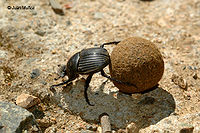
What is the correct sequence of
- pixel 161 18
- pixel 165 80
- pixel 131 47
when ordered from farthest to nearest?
pixel 161 18 < pixel 165 80 < pixel 131 47

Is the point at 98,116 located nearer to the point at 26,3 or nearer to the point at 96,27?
the point at 96,27

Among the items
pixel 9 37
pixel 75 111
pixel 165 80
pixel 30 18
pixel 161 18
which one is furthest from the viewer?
pixel 161 18

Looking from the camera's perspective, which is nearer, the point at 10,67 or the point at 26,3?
the point at 10,67

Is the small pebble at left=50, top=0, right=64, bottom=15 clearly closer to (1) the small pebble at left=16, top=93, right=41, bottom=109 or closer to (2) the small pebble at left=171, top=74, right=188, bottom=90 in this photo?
(1) the small pebble at left=16, top=93, right=41, bottom=109

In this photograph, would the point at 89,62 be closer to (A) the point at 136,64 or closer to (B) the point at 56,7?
(A) the point at 136,64

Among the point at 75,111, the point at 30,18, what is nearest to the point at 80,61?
the point at 75,111

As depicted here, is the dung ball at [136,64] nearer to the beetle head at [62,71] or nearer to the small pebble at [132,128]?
the small pebble at [132,128]

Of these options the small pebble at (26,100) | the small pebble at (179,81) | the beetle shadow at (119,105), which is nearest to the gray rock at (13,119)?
the small pebble at (26,100)
